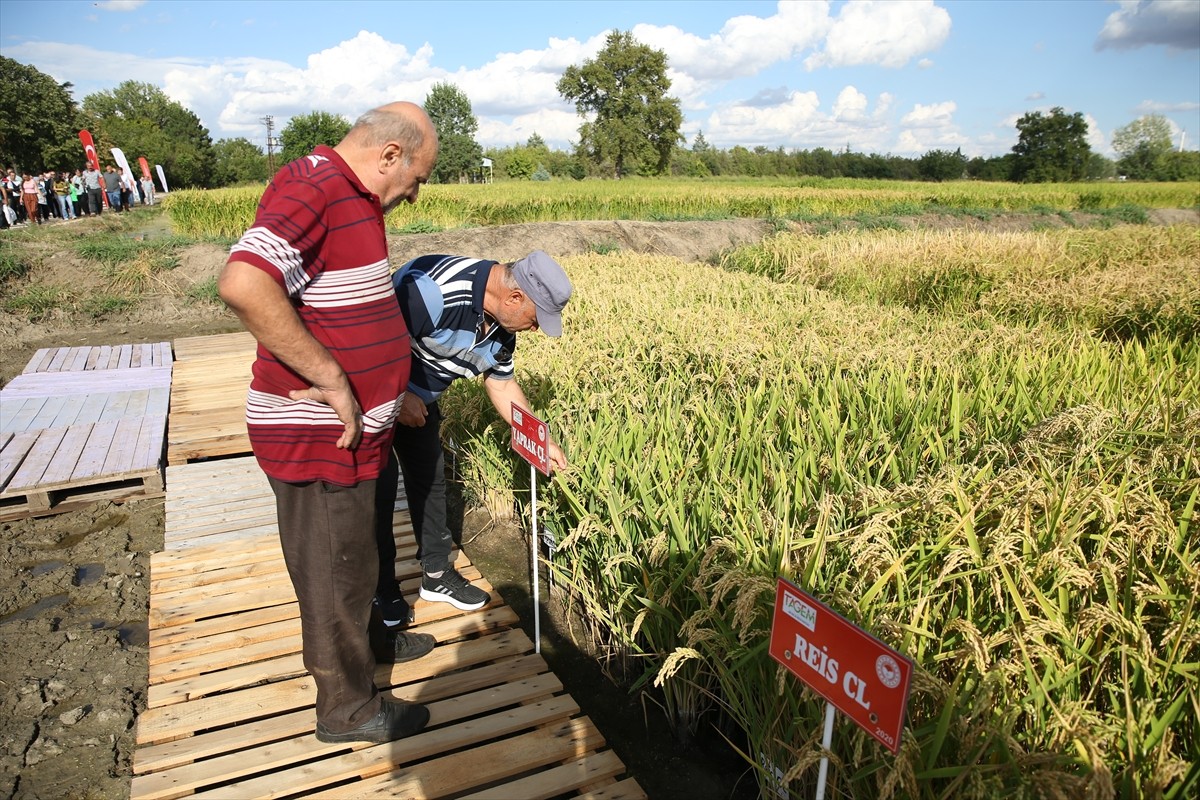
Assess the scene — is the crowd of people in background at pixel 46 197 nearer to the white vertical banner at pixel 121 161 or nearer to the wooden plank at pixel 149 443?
the white vertical banner at pixel 121 161

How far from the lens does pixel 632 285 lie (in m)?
7.51

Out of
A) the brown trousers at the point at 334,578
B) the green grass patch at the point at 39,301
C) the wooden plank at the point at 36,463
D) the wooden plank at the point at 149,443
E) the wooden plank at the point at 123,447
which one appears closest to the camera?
the brown trousers at the point at 334,578

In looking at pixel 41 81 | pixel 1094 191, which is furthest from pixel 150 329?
pixel 41 81

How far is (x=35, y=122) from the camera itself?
135 ft

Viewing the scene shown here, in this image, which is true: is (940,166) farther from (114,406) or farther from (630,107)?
(114,406)

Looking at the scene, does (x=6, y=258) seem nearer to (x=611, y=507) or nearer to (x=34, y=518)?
(x=34, y=518)

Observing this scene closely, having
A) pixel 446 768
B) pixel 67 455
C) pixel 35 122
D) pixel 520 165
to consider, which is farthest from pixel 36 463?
pixel 520 165

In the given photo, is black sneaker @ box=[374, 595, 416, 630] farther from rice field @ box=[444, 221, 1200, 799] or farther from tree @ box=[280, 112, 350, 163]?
tree @ box=[280, 112, 350, 163]

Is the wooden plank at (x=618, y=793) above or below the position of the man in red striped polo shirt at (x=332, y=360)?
below

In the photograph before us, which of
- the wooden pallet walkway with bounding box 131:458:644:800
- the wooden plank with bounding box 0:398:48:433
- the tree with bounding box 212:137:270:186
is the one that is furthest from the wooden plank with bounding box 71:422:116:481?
the tree with bounding box 212:137:270:186

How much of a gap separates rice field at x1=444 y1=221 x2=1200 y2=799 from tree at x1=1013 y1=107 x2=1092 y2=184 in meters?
53.8

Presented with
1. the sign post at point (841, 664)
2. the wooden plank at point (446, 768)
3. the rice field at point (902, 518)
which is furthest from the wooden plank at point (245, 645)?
the sign post at point (841, 664)

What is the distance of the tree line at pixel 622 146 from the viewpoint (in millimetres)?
43625

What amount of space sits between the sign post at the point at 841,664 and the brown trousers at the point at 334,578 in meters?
1.24
